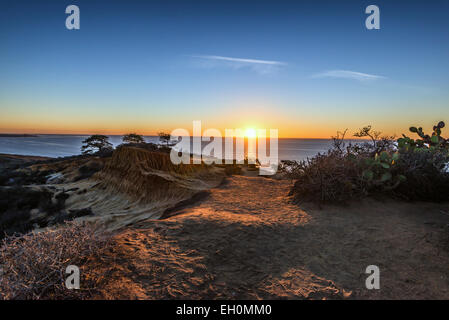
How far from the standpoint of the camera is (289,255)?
3.93m

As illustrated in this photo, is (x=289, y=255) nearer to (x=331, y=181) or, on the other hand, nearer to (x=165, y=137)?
(x=331, y=181)

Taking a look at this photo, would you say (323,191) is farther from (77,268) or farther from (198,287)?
(77,268)

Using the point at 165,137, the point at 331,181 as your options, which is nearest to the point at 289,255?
the point at 331,181

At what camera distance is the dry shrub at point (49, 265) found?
7.75 feet

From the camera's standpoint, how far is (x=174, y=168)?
12.7 m

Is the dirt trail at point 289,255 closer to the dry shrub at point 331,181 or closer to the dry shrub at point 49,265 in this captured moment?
the dry shrub at point 49,265

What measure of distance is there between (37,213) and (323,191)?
13.1 metres

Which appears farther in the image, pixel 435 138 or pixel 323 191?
pixel 435 138

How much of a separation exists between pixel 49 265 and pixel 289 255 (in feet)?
11.4

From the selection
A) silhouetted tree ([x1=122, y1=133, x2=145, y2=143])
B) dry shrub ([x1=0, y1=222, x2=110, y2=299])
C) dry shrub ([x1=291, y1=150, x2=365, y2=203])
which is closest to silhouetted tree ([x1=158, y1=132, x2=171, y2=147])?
silhouetted tree ([x1=122, y1=133, x2=145, y2=143])

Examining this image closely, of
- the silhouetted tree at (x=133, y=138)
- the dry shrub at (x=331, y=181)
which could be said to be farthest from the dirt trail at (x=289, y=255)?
the silhouetted tree at (x=133, y=138)

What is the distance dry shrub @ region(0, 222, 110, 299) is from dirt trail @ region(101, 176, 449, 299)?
316mm
